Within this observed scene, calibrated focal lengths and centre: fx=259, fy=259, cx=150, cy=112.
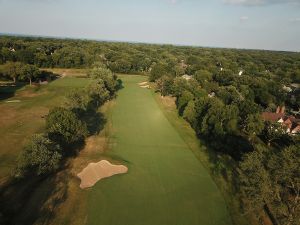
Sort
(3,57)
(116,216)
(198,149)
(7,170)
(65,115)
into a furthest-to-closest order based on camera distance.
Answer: (3,57) < (198,149) < (65,115) < (7,170) < (116,216)

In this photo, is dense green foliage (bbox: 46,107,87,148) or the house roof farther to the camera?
the house roof

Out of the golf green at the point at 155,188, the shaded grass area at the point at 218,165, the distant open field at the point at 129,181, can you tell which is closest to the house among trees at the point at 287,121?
the shaded grass area at the point at 218,165

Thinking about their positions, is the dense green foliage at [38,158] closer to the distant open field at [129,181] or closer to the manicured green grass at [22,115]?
Result: the distant open field at [129,181]

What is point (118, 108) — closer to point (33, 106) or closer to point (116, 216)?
point (33, 106)

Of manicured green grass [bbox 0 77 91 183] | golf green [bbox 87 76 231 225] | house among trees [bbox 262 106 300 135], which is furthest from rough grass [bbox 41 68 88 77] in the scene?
house among trees [bbox 262 106 300 135]

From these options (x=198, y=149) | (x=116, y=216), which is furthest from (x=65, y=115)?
(x=198, y=149)

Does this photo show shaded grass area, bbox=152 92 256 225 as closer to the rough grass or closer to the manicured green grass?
the manicured green grass
